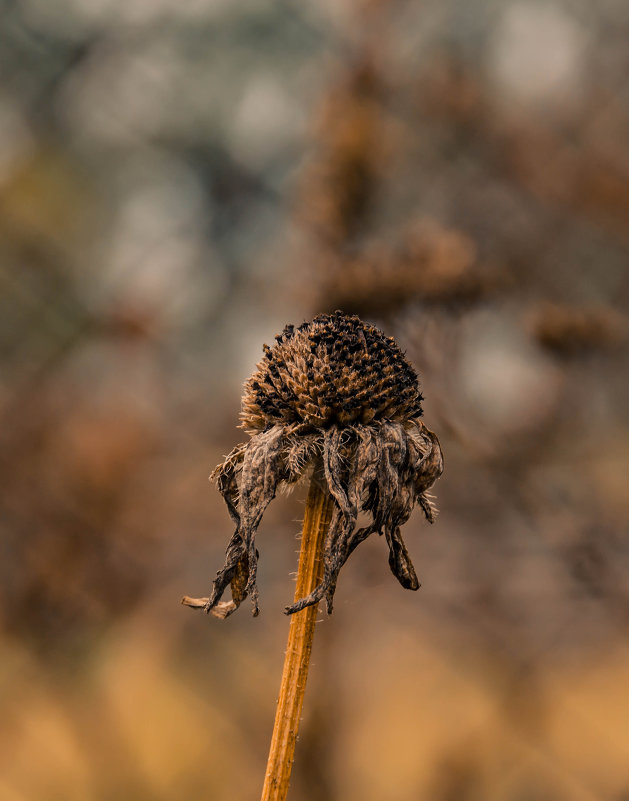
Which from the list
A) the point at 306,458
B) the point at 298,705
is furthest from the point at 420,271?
the point at 298,705

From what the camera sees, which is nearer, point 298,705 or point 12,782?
point 298,705

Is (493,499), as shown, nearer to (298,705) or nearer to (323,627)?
(323,627)

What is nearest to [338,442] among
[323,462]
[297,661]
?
[323,462]

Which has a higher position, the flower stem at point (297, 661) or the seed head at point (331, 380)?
the seed head at point (331, 380)

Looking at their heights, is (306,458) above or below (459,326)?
below
